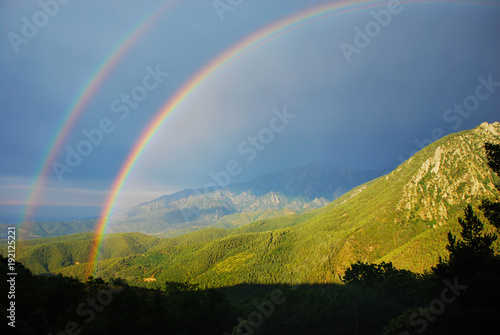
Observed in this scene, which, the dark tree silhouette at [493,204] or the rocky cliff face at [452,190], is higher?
the dark tree silhouette at [493,204]

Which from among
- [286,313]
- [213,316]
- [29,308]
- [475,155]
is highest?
[29,308]

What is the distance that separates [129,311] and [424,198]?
238117 mm

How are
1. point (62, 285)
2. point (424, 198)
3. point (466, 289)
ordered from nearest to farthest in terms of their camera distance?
1. point (466, 289)
2. point (62, 285)
3. point (424, 198)

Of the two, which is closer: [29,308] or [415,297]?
[29,308]

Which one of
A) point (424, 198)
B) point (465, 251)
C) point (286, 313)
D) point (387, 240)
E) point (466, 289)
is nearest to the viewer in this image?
point (466, 289)

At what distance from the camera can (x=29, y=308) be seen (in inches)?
1206

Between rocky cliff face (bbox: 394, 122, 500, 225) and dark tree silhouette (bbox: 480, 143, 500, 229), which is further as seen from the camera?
rocky cliff face (bbox: 394, 122, 500, 225)

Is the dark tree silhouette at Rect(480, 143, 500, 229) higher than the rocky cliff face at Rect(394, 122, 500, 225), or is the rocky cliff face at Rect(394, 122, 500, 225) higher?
the dark tree silhouette at Rect(480, 143, 500, 229)

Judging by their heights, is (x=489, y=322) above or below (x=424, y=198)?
above

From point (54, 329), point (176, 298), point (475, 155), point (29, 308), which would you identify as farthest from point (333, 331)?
point (475, 155)

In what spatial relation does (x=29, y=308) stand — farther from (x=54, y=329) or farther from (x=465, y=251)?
(x=465, y=251)

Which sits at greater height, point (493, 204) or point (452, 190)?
point (493, 204)

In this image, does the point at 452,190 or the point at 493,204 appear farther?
the point at 452,190

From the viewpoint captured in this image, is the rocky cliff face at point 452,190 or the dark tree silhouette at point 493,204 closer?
the dark tree silhouette at point 493,204
